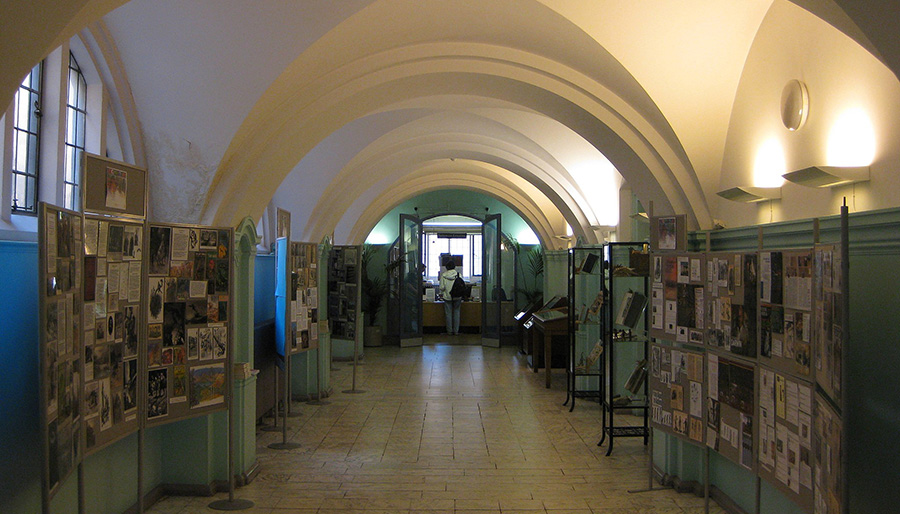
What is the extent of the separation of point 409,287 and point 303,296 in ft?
32.2

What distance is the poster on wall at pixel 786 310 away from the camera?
3.52 meters

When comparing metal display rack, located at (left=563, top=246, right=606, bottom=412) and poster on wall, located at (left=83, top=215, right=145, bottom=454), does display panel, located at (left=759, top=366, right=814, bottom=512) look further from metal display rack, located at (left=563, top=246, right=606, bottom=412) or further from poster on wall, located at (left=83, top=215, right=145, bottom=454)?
poster on wall, located at (left=83, top=215, right=145, bottom=454)

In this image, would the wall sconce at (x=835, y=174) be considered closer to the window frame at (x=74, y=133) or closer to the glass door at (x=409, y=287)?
the window frame at (x=74, y=133)

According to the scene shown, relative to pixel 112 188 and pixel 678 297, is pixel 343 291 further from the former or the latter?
pixel 112 188

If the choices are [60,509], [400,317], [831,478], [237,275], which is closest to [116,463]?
[60,509]

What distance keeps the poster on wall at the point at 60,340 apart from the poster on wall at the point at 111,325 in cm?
19

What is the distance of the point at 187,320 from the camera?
4.82m

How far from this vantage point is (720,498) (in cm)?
559

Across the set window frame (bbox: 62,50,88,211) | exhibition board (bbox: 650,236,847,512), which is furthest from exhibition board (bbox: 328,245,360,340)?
exhibition board (bbox: 650,236,847,512)

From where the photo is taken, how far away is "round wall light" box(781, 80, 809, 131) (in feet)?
14.7

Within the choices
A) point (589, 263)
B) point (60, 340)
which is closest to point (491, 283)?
point (589, 263)

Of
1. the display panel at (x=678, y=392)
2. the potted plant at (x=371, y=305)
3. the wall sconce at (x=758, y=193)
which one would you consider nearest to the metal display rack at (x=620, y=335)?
the display panel at (x=678, y=392)

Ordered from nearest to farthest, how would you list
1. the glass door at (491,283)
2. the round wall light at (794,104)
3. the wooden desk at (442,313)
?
the round wall light at (794,104) → the glass door at (491,283) → the wooden desk at (442,313)

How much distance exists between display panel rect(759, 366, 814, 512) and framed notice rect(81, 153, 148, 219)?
12.9ft
